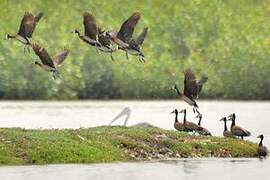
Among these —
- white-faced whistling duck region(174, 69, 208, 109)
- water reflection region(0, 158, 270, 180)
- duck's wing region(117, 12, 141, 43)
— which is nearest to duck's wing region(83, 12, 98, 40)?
duck's wing region(117, 12, 141, 43)

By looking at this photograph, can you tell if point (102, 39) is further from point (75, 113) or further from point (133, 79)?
point (133, 79)

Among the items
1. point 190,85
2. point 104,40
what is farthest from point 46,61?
point 190,85

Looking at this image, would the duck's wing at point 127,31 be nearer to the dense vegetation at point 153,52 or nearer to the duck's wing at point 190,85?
the duck's wing at point 190,85

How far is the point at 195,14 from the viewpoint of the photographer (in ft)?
271

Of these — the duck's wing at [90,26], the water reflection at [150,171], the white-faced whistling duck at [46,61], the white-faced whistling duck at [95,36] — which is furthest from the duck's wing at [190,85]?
the white-faced whistling duck at [46,61]

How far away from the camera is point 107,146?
110 feet

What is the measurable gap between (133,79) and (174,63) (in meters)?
5.51

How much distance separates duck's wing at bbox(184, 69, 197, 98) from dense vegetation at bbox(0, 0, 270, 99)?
3838 cm

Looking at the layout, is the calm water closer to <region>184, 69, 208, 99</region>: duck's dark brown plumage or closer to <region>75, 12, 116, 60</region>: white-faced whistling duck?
<region>184, 69, 208, 99</region>: duck's dark brown plumage

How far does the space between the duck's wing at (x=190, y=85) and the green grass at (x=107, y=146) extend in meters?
1.36

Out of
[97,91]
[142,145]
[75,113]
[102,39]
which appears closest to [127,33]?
[102,39]

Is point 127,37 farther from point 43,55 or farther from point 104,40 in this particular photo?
point 43,55

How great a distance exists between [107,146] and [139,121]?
19.5 m

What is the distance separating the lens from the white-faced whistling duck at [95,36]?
32975 mm
